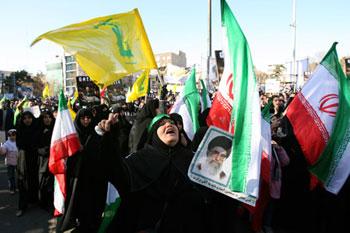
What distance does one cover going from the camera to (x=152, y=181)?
2.67m

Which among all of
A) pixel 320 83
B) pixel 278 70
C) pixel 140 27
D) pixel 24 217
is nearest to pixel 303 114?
pixel 320 83

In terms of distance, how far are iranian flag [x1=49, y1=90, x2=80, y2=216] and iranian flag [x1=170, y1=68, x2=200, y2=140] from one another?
1.98 m

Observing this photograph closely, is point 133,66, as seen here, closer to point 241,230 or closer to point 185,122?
point 185,122

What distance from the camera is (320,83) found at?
3.90 meters

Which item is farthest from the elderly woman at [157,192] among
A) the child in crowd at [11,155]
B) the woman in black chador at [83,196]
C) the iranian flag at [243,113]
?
the child in crowd at [11,155]

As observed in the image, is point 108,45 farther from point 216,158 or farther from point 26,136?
point 26,136

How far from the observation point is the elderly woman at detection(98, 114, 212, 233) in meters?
2.62

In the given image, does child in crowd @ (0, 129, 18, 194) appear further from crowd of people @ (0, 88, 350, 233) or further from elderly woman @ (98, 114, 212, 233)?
elderly woman @ (98, 114, 212, 233)

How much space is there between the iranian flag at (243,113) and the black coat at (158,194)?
482 millimetres

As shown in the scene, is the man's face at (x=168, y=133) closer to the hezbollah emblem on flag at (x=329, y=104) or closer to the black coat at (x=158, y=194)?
the black coat at (x=158, y=194)

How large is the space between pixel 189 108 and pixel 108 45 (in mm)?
2381

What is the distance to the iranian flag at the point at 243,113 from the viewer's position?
7.43 feet

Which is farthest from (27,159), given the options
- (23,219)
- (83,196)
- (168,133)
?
(168,133)

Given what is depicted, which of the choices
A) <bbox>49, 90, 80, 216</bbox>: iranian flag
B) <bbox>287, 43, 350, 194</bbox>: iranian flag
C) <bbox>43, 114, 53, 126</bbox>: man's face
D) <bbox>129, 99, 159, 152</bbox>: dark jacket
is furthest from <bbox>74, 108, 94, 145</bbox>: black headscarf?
<bbox>287, 43, 350, 194</bbox>: iranian flag
